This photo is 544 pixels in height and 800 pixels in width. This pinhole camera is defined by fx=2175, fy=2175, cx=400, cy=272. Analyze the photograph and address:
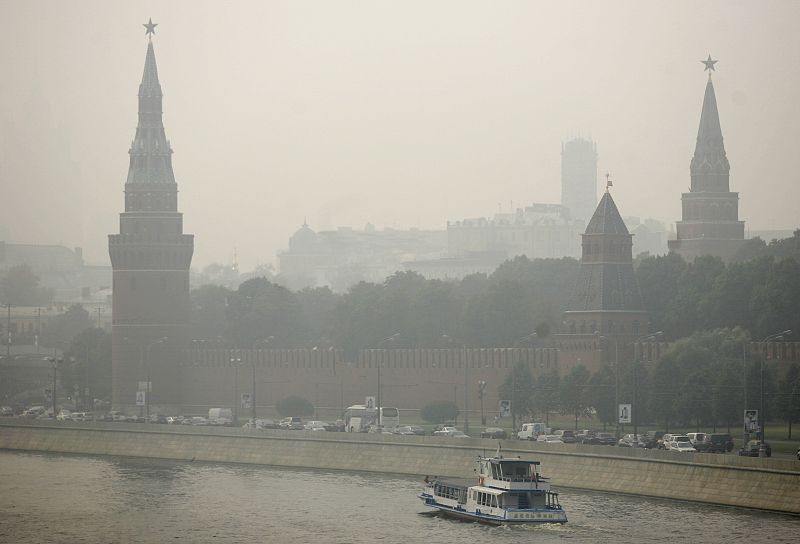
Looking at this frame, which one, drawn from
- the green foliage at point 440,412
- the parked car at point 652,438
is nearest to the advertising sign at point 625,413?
the parked car at point 652,438

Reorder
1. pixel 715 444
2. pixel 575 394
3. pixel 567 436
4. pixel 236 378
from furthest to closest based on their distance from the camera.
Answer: pixel 236 378, pixel 575 394, pixel 567 436, pixel 715 444

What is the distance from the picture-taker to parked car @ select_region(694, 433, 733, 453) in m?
83.2

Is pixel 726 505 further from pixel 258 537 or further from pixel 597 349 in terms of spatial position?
pixel 597 349

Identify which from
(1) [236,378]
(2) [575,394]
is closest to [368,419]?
(2) [575,394]

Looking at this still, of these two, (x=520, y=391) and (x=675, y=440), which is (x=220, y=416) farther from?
(x=675, y=440)

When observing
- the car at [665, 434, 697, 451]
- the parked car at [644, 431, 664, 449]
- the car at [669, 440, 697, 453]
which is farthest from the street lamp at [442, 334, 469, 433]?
the car at [669, 440, 697, 453]

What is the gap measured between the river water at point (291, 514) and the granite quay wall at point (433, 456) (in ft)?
2.45

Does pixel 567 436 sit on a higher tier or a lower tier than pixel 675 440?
higher

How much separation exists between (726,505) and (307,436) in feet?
92.1

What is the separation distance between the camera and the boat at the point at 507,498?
72250mm

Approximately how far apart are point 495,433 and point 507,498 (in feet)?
73.5

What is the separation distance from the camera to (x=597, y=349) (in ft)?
365

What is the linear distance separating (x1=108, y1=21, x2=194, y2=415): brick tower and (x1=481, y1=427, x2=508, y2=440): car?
3691 centimetres

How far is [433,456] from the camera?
89000 mm
